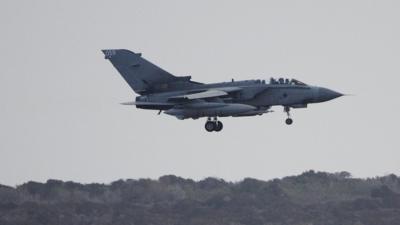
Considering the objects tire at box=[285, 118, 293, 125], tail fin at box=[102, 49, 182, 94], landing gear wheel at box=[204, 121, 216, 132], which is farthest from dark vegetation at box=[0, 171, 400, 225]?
tire at box=[285, 118, 293, 125]

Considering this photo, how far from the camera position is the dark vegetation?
407 feet

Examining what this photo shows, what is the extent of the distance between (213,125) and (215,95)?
5.91 feet

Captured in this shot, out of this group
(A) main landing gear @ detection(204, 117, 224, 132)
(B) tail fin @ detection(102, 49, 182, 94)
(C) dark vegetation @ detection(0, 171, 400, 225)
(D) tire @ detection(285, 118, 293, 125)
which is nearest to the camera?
(D) tire @ detection(285, 118, 293, 125)

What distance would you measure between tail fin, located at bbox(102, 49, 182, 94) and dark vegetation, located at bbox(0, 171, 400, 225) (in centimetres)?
3297

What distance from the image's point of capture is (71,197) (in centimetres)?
13075

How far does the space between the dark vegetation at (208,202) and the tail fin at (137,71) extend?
33.0m

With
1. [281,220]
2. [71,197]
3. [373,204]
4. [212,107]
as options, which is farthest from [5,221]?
[212,107]

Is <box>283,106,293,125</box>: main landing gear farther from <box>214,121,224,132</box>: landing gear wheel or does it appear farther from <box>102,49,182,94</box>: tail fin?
<box>102,49,182,94</box>: tail fin

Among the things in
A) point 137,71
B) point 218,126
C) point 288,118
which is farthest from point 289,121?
point 137,71

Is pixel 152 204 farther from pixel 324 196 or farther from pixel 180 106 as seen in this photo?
pixel 180 106

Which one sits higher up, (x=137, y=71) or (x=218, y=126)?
(x=137, y=71)

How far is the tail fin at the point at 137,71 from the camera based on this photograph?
3450 inches

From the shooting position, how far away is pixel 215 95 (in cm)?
8494

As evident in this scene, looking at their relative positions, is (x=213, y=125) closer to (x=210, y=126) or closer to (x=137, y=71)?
(x=210, y=126)
